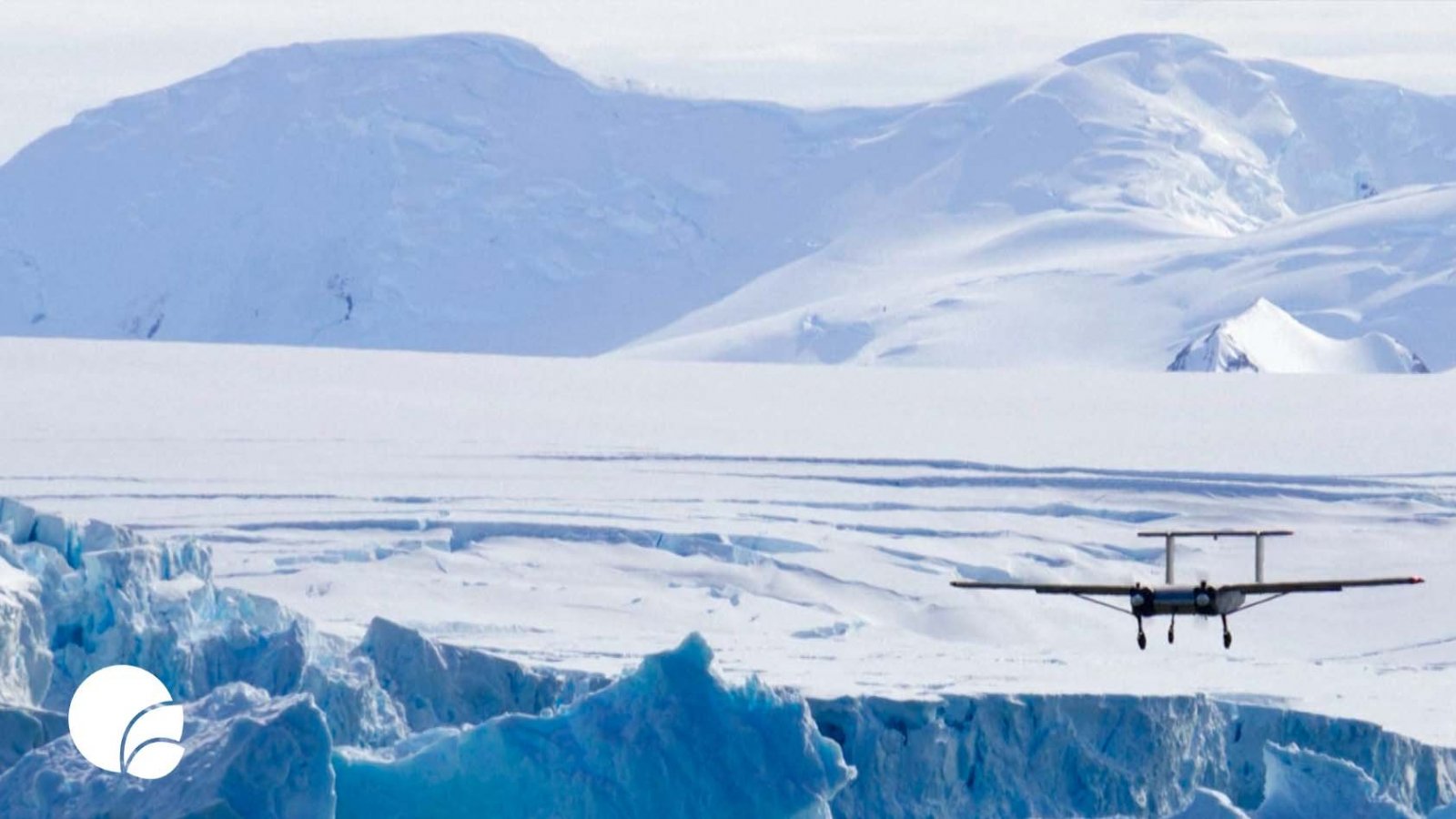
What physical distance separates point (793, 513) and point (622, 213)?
204 feet

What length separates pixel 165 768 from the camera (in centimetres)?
1362

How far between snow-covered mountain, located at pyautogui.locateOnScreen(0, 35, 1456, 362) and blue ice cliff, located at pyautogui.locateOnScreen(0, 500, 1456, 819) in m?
54.3

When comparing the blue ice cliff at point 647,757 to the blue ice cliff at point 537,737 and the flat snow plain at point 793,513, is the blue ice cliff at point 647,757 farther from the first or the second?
the flat snow plain at point 793,513

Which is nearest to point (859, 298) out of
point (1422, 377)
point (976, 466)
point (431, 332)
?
point (431, 332)

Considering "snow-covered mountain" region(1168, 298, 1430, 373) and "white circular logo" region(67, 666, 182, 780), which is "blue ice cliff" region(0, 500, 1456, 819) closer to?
"white circular logo" region(67, 666, 182, 780)

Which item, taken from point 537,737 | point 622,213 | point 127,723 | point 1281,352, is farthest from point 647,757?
point 622,213

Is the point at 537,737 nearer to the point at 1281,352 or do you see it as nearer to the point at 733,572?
the point at 733,572

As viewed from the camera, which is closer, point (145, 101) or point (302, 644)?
point (302, 644)

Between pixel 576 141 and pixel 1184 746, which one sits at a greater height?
pixel 576 141

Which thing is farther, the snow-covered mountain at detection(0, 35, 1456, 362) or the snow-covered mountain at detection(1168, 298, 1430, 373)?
the snow-covered mountain at detection(0, 35, 1456, 362)

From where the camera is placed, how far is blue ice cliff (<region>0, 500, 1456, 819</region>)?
44.3ft

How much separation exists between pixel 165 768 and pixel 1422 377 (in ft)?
97.8

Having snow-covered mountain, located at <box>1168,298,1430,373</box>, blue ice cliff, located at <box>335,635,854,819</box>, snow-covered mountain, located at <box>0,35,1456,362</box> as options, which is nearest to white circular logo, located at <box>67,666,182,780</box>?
blue ice cliff, located at <box>335,635,854,819</box>

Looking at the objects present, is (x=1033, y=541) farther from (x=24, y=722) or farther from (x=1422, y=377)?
(x=1422, y=377)
